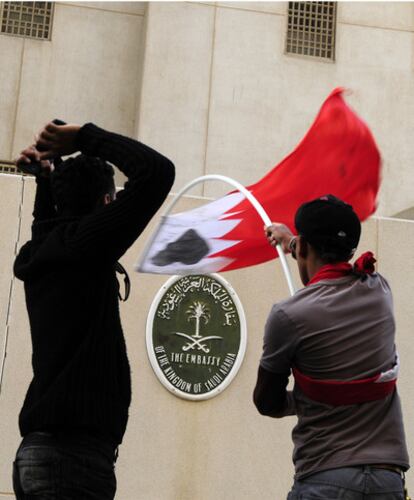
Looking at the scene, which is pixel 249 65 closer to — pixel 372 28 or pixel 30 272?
pixel 372 28

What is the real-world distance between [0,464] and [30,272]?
4666 mm

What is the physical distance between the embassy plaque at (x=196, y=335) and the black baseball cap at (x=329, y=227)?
14.4 feet

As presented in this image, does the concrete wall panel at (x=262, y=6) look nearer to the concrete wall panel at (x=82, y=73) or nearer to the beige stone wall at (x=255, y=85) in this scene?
the beige stone wall at (x=255, y=85)

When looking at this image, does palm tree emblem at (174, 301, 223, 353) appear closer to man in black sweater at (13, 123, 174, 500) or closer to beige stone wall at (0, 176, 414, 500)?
beige stone wall at (0, 176, 414, 500)

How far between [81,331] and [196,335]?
473cm

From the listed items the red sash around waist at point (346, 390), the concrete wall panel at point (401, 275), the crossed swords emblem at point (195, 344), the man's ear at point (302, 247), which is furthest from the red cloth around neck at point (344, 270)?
the concrete wall panel at point (401, 275)

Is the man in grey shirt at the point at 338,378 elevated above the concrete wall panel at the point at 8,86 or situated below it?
below

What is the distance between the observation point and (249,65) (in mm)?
11953

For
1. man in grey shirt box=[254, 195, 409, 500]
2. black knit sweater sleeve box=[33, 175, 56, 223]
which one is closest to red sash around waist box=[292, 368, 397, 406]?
man in grey shirt box=[254, 195, 409, 500]

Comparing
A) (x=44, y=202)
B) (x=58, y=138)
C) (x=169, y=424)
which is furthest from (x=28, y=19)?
(x=58, y=138)

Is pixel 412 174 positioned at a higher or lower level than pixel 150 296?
higher

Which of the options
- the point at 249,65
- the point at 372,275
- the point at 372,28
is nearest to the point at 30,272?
the point at 372,275

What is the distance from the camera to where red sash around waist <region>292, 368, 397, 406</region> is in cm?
295

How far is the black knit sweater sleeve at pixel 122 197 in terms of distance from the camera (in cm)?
277
